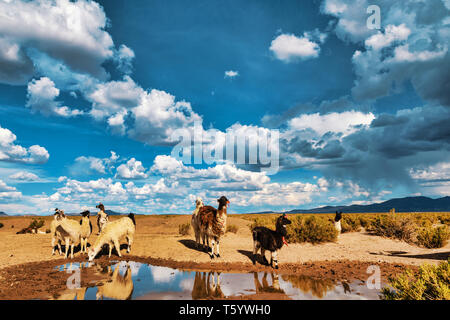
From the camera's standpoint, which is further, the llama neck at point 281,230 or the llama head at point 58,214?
the llama head at point 58,214

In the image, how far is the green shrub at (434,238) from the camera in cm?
1475

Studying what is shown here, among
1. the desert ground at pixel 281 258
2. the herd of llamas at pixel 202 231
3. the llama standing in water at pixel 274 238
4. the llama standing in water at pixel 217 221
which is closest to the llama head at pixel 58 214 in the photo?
the herd of llamas at pixel 202 231

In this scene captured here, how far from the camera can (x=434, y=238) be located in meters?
14.9

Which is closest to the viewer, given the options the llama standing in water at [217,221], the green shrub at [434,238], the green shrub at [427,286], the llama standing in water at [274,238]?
the green shrub at [427,286]

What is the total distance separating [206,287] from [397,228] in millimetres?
15988

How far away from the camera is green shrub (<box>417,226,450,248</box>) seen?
14755 mm

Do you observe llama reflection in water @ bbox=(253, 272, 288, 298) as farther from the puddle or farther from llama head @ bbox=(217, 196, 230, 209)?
llama head @ bbox=(217, 196, 230, 209)

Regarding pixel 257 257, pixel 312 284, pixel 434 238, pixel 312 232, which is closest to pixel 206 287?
pixel 312 284

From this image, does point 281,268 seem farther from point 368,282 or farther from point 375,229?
point 375,229

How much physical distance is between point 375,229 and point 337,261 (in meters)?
10.6

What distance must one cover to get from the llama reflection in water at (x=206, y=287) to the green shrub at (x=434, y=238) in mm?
13264

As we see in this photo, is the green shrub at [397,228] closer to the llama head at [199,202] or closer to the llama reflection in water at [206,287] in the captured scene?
the llama head at [199,202]

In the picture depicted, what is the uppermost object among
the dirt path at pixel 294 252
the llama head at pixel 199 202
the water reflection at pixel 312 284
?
the llama head at pixel 199 202

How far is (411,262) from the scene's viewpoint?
11.4 m
